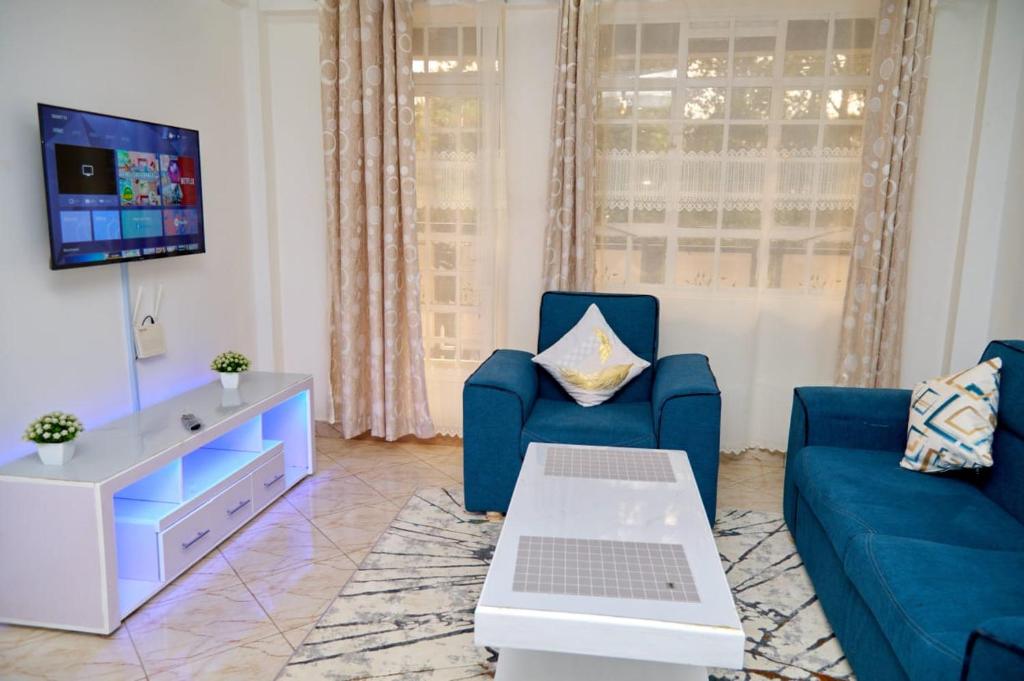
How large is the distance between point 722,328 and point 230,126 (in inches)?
116

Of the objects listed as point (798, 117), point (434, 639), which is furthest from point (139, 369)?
point (798, 117)

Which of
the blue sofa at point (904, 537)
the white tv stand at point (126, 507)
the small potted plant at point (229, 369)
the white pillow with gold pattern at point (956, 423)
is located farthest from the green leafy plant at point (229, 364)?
the white pillow with gold pattern at point (956, 423)

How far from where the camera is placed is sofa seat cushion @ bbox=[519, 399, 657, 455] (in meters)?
3.12

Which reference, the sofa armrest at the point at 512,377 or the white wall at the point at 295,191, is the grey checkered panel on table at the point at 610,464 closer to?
the sofa armrest at the point at 512,377

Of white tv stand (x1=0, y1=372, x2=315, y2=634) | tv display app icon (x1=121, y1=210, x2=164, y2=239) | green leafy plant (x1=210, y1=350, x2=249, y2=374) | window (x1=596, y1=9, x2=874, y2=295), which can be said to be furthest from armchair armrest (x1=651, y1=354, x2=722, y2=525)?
tv display app icon (x1=121, y1=210, x2=164, y2=239)

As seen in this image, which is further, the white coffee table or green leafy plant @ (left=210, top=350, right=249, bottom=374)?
green leafy plant @ (left=210, top=350, right=249, bottom=374)

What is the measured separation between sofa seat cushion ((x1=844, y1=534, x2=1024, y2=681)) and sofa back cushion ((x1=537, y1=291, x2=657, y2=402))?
5.30ft

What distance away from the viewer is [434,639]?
238 centimetres

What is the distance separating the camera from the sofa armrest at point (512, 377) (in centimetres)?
317

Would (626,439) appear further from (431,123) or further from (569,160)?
(431,123)

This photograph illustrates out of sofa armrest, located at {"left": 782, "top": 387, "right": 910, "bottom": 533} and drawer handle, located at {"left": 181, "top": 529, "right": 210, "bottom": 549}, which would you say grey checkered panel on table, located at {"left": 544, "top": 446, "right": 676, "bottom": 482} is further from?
drawer handle, located at {"left": 181, "top": 529, "right": 210, "bottom": 549}

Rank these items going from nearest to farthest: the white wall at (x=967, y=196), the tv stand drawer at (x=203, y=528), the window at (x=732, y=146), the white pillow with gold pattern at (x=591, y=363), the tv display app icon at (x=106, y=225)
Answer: the tv stand drawer at (x=203, y=528) → the tv display app icon at (x=106, y=225) → the white pillow with gold pattern at (x=591, y=363) → the white wall at (x=967, y=196) → the window at (x=732, y=146)

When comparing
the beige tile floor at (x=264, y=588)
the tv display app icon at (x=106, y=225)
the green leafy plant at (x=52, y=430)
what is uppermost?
the tv display app icon at (x=106, y=225)

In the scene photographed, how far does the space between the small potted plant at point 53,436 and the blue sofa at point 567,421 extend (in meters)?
1.48
